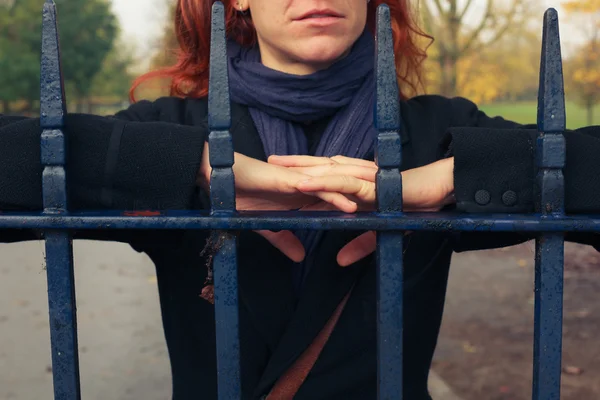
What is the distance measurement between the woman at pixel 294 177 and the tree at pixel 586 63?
18.3 m

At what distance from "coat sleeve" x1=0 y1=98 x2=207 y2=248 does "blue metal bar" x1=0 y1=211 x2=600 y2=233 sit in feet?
0.27

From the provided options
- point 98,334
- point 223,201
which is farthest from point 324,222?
point 98,334

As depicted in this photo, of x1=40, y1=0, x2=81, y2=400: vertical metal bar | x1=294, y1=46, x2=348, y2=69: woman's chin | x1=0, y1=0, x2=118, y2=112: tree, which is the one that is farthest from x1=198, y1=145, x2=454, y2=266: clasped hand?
x1=0, y1=0, x2=118, y2=112: tree

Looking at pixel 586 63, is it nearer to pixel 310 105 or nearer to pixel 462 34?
pixel 462 34

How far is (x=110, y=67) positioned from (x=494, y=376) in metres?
60.0

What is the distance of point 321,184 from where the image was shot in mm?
1603

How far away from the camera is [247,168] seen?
170cm

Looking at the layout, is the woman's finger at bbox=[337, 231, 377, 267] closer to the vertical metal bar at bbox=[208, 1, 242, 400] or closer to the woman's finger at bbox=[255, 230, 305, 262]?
the woman's finger at bbox=[255, 230, 305, 262]

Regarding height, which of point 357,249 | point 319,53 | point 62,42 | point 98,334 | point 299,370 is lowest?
point 98,334

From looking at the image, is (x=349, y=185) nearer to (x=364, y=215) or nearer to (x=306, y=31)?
(x=364, y=215)

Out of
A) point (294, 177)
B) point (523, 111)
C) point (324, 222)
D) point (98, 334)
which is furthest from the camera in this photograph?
point (523, 111)

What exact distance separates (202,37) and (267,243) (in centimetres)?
85

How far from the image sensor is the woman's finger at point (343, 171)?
1.68m

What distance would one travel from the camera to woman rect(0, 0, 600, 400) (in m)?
1.66
